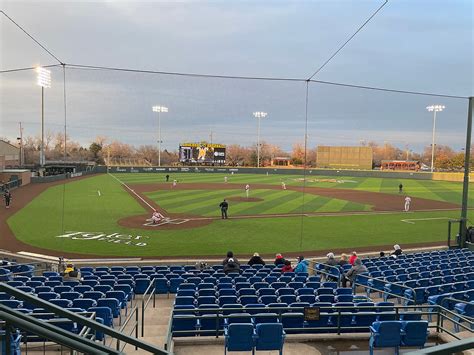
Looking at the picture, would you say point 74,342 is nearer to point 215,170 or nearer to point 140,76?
point 140,76

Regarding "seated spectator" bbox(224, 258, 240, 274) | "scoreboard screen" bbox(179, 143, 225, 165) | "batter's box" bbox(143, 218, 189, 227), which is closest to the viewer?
"seated spectator" bbox(224, 258, 240, 274)

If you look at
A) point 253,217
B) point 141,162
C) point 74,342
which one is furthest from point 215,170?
point 74,342

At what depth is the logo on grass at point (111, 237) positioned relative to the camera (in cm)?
2220

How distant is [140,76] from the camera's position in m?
23.7

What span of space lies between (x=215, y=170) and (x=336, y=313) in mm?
74740

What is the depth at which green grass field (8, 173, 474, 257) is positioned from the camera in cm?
2166

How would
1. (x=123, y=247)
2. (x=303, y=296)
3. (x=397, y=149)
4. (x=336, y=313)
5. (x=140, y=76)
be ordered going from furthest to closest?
(x=397, y=149), (x=140, y=76), (x=123, y=247), (x=303, y=296), (x=336, y=313)

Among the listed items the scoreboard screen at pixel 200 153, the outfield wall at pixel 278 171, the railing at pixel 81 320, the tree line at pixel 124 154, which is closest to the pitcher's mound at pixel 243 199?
the scoreboard screen at pixel 200 153

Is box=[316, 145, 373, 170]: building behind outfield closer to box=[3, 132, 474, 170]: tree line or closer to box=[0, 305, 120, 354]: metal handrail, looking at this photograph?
box=[3, 132, 474, 170]: tree line

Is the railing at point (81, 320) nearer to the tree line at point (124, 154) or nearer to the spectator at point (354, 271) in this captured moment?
the spectator at point (354, 271)

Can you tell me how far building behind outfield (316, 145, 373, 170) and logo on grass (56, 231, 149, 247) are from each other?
6901 cm

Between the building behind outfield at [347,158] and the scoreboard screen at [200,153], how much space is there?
2883 centimetres

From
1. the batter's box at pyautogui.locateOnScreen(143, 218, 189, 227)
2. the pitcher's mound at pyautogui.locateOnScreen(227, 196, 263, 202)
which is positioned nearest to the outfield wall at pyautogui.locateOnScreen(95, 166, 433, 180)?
the pitcher's mound at pyautogui.locateOnScreen(227, 196, 263, 202)

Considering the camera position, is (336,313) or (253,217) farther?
(253,217)
